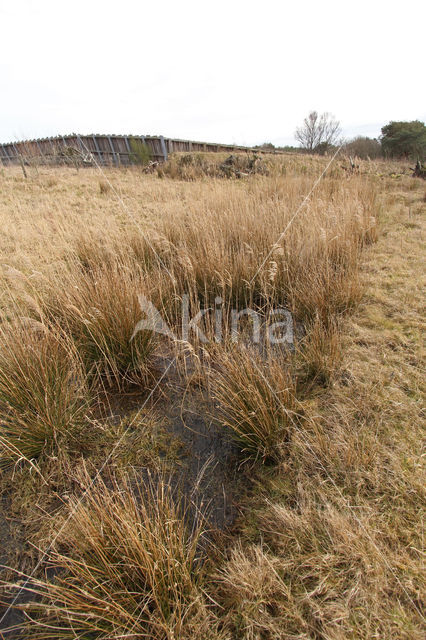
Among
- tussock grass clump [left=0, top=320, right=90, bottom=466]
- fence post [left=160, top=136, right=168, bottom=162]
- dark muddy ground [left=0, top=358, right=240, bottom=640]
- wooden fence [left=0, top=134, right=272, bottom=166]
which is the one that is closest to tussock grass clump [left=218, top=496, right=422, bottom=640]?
dark muddy ground [left=0, top=358, right=240, bottom=640]

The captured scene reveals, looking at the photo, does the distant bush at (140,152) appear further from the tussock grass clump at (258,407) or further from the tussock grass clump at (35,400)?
the tussock grass clump at (258,407)

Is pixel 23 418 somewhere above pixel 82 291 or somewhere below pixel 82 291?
below

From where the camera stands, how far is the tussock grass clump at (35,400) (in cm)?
142

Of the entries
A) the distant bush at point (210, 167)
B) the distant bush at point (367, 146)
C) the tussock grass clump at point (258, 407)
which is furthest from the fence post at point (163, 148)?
the tussock grass clump at point (258, 407)

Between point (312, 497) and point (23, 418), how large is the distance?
4.84 ft

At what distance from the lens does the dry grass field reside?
902 millimetres

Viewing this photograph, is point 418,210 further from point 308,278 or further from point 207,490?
point 207,490

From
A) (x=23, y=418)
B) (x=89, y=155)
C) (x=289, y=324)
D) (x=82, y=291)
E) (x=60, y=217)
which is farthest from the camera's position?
(x=60, y=217)

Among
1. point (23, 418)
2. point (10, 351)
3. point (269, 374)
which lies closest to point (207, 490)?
point (269, 374)

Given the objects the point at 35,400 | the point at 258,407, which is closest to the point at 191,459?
the point at 258,407

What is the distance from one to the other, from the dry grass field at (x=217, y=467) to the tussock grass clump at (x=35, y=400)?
0.01 metres

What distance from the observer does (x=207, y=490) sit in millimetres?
1342

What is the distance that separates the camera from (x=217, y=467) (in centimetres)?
144

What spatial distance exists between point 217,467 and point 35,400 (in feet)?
3.32
